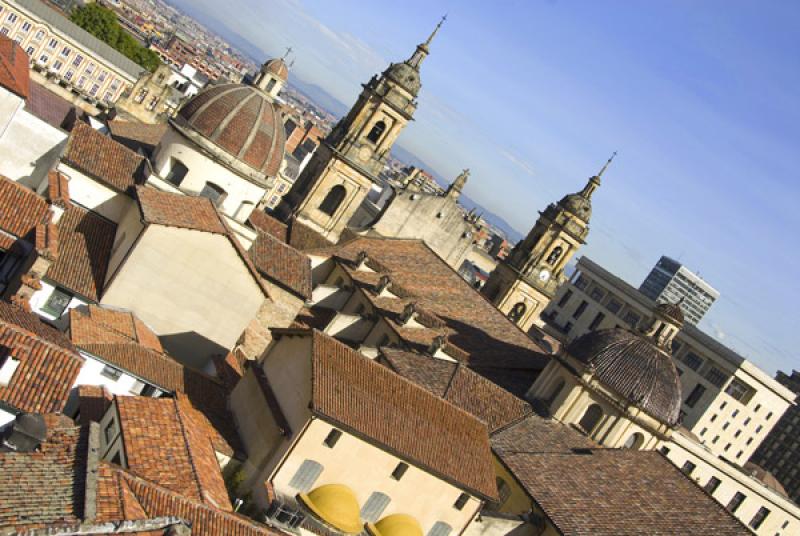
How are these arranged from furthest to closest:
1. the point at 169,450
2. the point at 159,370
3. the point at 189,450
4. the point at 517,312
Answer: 1. the point at 517,312
2. the point at 159,370
3. the point at 189,450
4. the point at 169,450

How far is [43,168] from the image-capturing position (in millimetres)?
39594

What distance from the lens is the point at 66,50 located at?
303ft

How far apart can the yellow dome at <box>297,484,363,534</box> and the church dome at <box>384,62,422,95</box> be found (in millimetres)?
31485

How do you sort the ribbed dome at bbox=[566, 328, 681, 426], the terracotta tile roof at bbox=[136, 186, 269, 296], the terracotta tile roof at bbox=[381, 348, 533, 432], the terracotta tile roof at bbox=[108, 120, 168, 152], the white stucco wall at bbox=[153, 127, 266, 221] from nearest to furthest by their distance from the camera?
the terracotta tile roof at bbox=[136, 186, 269, 296] → the terracotta tile roof at bbox=[381, 348, 533, 432] → the ribbed dome at bbox=[566, 328, 681, 426] → the white stucco wall at bbox=[153, 127, 266, 221] → the terracotta tile roof at bbox=[108, 120, 168, 152]

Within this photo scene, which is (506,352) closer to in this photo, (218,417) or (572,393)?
(572,393)

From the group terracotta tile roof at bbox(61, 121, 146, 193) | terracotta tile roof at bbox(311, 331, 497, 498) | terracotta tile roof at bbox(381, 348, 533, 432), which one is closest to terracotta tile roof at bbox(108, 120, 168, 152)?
terracotta tile roof at bbox(61, 121, 146, 193)

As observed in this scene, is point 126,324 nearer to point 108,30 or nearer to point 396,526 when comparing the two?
point 396,526

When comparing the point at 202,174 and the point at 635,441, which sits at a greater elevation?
the point at 635,441

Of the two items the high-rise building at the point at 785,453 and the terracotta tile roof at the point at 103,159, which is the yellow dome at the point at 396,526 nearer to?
the terracotta tile roof at the point at 103,159

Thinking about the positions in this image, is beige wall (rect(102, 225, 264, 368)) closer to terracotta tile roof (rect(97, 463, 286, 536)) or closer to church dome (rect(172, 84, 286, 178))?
church dome (rect(172, 84, 286, 178))

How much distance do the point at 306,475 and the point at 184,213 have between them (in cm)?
1388

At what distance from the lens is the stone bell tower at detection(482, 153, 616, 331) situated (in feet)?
170

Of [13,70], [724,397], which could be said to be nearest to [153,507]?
[13,70]

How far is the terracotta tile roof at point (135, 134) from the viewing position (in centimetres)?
4831
